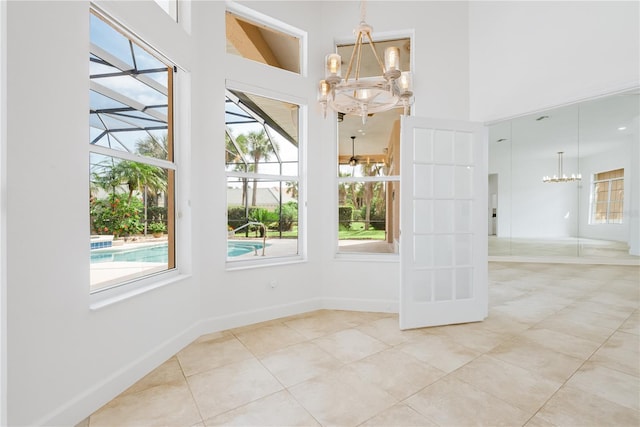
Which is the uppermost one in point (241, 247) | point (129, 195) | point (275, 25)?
point (275, 25)

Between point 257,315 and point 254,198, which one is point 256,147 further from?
point 257,315

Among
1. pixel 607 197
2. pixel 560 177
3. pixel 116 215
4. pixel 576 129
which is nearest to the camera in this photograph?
pixel 116 215

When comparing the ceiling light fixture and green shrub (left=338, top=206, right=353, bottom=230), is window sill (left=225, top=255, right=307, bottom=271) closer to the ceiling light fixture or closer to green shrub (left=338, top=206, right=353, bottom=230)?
green shrub (left=338, top=206, right=353, bottom=230)

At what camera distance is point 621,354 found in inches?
97.7

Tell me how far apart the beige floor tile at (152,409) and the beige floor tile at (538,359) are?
228cm

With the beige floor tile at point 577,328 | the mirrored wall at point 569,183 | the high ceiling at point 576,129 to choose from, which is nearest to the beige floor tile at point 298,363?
the beige floor tile at point 577,328

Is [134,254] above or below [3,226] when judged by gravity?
below

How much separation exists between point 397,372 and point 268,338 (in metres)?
1.21

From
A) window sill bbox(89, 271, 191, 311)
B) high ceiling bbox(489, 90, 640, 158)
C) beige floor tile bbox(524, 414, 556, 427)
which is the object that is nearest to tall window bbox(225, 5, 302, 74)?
window sill bbox(89, 271, 191, 311)

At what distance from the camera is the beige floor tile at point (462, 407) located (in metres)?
1.67

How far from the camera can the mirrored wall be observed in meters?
6.75

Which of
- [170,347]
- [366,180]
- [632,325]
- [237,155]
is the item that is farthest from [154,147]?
[632,325]

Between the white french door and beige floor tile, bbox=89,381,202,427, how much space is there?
2012 millimetres

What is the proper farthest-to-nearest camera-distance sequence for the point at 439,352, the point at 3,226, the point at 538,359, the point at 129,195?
1. the point at 439,352
2. the point at 538,359
3. the point at 129,195
4. the point at 3,226
